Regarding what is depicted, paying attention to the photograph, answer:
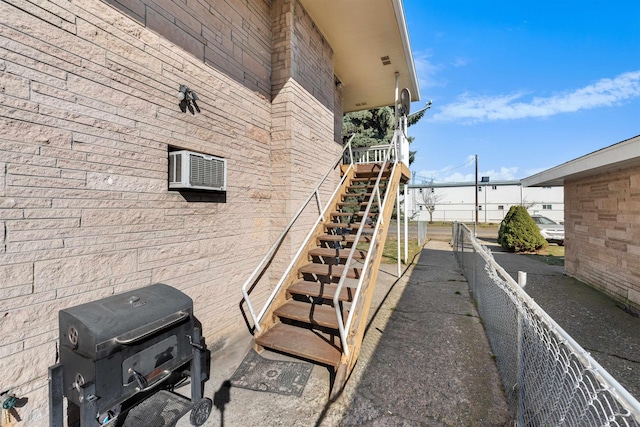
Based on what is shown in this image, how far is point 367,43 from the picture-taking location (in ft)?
18.6

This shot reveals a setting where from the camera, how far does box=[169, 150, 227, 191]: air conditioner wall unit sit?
275 centimetres

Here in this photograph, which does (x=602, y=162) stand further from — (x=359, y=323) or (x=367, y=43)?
(x=359, y=323)

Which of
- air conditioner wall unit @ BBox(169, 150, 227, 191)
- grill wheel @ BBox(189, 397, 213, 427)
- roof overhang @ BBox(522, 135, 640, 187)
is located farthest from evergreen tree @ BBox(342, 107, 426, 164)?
grill wheel @ BBox(189, 397, 213, 427)

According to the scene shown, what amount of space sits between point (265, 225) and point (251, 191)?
23.4 inches

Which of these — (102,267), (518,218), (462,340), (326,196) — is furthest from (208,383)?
(518,218)

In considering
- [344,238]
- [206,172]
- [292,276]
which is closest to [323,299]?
[292,276]

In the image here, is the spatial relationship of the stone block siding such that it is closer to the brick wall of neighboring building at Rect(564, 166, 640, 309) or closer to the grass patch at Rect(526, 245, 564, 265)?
the brick wall of neighboring building at Rect(564, 166, 640, 309)

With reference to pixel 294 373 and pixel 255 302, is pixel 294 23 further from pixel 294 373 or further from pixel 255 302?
pixel 294 373

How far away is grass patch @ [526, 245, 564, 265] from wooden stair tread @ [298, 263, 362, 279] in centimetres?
842

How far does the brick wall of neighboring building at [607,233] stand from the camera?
4805 millimetres

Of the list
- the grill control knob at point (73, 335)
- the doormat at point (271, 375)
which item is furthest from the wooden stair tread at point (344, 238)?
the grill control knob at point (73, 335)

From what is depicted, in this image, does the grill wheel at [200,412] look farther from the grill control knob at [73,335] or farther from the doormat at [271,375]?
the grill control knob at [73,335]

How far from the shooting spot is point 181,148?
2.90m

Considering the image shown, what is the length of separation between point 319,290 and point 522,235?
1059 cm
